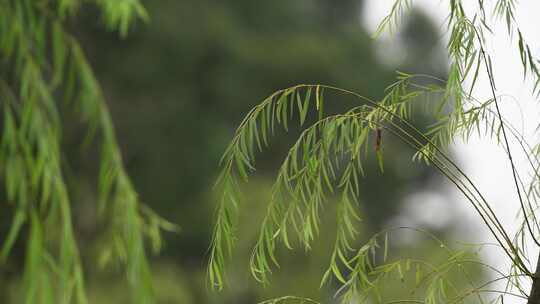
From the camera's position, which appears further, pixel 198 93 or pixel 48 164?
pixel 198 93

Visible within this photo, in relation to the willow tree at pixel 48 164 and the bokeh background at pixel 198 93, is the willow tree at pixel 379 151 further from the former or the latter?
the bokeh background at pixel 198 93

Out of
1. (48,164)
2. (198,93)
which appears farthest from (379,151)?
(198,93)

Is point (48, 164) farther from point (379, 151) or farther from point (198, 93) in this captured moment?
point (198, 93)

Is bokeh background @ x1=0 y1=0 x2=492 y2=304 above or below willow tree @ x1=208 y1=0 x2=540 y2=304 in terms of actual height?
below

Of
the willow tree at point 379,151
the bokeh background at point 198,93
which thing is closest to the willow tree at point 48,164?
the willow tree at point 379,151

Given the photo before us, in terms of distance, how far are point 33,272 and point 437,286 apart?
48 centimetres

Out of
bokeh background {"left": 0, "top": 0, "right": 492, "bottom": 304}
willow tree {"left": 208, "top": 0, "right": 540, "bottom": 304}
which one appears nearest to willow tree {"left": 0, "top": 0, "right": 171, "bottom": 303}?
willow tree {"left": 208, "top": 0, "right": 540, "bottom": 304}

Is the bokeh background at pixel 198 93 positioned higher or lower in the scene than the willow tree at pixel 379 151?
lower

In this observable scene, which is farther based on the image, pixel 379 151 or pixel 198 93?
pixel 198 93

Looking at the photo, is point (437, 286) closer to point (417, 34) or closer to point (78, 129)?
point (78, 129)

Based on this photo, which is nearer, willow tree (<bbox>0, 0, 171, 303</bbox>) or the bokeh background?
willow tree (<bbox>0, 0, 171, 303</bbox>)

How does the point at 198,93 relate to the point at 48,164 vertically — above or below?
below

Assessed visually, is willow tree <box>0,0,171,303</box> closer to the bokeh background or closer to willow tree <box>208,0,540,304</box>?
willow tree <box>208,0,540,304</box>

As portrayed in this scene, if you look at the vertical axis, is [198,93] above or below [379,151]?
below
